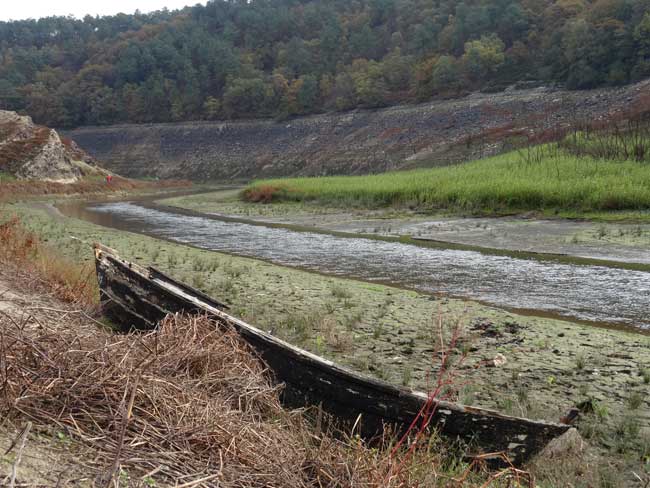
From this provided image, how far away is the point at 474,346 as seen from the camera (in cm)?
741

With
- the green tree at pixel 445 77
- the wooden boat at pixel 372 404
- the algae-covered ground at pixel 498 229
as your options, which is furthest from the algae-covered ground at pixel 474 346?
the green tree at pixel 445 77

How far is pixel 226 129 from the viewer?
85438 mm

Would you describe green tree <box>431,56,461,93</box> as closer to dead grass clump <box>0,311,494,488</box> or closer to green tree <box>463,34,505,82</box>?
green tree <box>463,34,505,82</box>

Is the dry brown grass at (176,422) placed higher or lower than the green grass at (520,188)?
higher

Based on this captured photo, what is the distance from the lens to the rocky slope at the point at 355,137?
4734cm

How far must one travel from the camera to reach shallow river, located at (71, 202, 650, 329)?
1008cm

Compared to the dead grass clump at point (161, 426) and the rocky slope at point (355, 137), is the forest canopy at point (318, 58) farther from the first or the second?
the dead grass clump at point (161, 426)

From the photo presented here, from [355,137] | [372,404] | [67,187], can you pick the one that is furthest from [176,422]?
[355,137]

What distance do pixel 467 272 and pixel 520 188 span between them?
36.0 ft

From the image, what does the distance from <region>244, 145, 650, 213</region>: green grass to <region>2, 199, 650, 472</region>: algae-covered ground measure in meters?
12.3

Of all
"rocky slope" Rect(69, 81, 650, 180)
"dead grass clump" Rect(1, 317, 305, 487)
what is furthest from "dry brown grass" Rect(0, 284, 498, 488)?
"rocky slope" Rect(69, 81, 650, 180)

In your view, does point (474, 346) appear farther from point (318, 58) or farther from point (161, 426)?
point (318, 58)

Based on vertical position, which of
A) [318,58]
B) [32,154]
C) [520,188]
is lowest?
[520,188]

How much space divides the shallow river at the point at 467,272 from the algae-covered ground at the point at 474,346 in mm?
1097
